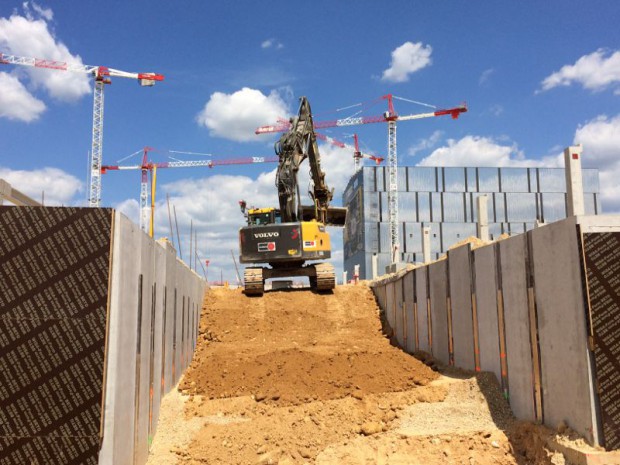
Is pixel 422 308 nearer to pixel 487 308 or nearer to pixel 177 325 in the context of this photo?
pixel 487 308

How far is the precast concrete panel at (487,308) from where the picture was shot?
8953 mm

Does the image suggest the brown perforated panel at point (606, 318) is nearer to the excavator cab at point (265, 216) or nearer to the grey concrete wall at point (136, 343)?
the grey concrete wall at point (136, 343)

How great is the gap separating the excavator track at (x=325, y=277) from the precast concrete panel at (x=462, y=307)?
27.9ft

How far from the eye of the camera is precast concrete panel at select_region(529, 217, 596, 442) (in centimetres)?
639

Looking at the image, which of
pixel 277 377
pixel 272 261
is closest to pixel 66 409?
pixel 277 377

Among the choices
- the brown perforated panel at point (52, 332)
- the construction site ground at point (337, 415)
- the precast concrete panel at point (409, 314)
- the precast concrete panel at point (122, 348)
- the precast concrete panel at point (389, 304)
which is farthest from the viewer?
the precast concrete panel at point (389, 304)

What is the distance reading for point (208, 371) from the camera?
11797 mm

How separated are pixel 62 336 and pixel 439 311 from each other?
8.49 meters

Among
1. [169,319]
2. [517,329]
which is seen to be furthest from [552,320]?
[169,319]

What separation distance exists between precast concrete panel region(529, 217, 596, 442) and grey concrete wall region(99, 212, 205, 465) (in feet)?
18.7

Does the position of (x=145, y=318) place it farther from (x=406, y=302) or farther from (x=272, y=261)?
(x=272, y=261)

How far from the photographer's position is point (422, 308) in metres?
13.5

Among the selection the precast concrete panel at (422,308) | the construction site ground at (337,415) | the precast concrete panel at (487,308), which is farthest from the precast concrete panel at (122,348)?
the precast concrete panel at (422,308)

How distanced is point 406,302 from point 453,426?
23.1ft
